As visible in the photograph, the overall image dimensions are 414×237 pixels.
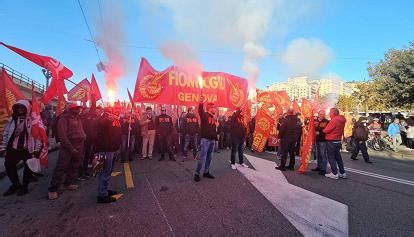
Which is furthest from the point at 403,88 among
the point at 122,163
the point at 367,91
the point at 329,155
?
the point at 122,163

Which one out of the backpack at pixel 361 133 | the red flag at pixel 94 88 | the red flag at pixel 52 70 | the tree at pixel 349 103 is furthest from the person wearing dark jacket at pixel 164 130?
the tree at pixel 349 103

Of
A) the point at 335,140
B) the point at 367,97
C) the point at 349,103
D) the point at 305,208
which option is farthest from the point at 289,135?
the point at 349,103

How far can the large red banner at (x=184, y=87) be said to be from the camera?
10.3m

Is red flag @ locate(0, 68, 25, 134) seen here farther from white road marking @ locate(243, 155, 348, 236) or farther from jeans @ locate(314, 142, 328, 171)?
jeans @ locate(314, 142, 328, 171)

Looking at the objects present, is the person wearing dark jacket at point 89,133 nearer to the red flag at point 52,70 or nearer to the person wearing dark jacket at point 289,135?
the red flag at point 52,70

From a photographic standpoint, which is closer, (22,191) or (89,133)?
(22,191)

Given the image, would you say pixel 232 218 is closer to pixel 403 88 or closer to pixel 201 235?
pixel 201 235

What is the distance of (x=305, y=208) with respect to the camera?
4.56 m

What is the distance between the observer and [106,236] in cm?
343

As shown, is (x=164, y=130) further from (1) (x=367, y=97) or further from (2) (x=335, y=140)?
(1) (x=367, y=97)

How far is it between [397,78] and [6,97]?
23518mm

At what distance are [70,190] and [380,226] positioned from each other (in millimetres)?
5635

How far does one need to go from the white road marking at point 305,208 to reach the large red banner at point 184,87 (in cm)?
492

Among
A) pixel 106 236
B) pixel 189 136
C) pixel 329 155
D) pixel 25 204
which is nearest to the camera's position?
pixel 106 236
